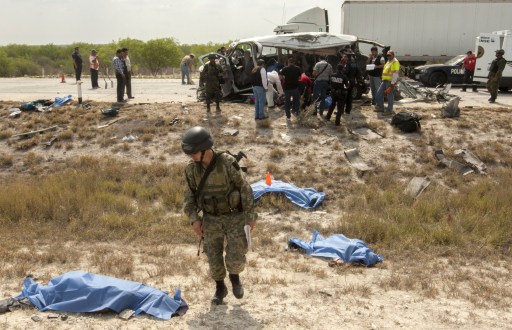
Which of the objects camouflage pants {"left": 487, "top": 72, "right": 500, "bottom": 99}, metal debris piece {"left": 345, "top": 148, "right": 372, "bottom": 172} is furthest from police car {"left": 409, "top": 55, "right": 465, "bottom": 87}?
metal debris piece {"left": 345, "top": 148, "right": 372, "bottom": 172}

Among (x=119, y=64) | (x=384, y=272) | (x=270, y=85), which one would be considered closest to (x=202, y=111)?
(x=270, y=85)

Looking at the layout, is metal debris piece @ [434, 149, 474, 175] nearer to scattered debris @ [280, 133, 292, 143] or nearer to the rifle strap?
scattered debris @ [280, 133, 292, 143]

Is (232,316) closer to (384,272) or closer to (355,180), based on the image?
(384,272)

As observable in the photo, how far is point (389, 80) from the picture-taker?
1240cm

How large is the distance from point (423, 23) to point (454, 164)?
15.9m

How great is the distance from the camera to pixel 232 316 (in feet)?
14.8

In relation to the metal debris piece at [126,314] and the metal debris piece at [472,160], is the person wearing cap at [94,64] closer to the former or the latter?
the metal debris piece at [472,160]

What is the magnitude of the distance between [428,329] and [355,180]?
5.69 metres

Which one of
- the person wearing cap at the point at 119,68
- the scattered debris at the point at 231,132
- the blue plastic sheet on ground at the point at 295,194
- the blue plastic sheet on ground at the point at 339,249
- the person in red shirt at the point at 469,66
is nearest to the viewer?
the blue plastic sheet on ground at the point at 339,249

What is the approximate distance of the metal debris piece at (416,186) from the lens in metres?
8.99

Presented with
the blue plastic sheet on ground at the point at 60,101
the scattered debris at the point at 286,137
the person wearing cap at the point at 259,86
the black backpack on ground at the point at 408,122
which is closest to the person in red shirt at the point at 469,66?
the black backpack on ground at the point at 408,122

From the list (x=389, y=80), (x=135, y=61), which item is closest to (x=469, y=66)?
(x=389, y=80)

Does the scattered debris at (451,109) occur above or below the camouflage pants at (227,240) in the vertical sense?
above

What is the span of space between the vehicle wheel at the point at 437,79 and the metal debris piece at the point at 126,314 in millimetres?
18848
